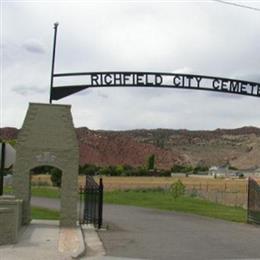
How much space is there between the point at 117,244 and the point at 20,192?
17.9ft

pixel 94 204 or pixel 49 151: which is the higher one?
pixel 49 151

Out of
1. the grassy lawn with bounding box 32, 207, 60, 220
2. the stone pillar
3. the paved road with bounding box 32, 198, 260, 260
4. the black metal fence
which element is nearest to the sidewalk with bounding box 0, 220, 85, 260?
the paved road with bounding box 32, 198, 260, 260

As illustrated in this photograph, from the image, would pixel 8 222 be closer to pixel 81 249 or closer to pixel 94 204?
pixel 81 249

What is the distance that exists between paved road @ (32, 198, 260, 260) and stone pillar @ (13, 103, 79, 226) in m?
1.79

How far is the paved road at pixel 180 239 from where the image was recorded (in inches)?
586

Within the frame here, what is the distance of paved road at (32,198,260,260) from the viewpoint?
14.9 m

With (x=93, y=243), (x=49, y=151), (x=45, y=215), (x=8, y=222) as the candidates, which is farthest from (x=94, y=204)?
(x=8, y=222)

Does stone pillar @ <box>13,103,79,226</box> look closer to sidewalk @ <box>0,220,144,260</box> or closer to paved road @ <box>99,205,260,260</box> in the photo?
sidewalk @ <box>0,220,144,260</box>

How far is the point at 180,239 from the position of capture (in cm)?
1817

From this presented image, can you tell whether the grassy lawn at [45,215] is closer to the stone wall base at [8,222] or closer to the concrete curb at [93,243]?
the concrete curb at [93,243]

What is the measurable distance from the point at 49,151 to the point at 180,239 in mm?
5552

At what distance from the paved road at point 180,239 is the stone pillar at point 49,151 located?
1.79 metres

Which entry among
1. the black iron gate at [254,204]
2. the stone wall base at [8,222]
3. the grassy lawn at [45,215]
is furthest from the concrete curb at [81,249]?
the black iron gate at [254,204]

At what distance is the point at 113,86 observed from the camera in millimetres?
22500
